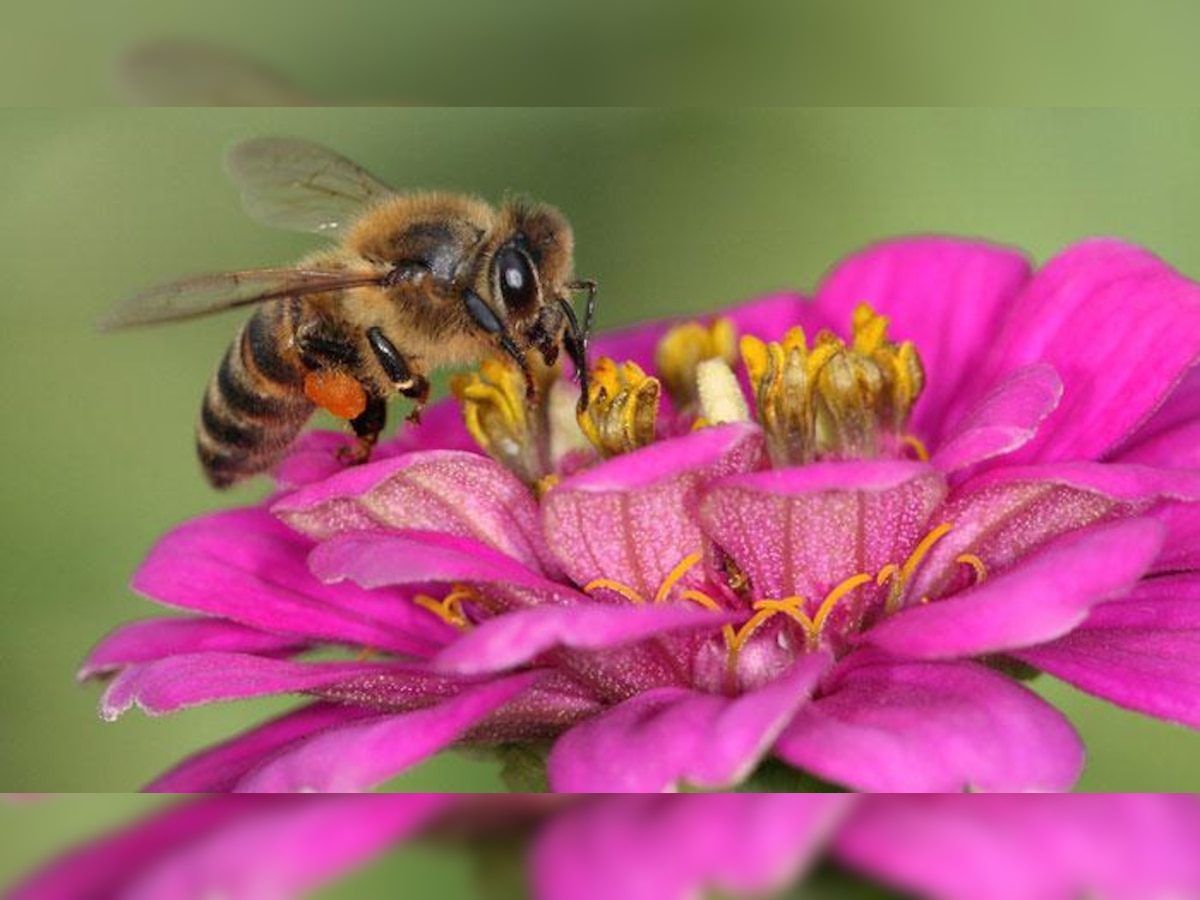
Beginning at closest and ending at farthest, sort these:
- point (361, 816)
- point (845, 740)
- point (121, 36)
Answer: point (361, 816), point (845, 740), point (121, 36)

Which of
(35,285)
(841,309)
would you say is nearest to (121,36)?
(35,285)

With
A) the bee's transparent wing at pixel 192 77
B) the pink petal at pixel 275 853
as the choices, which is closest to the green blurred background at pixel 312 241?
the bee's transparent wing at pixel 192 77

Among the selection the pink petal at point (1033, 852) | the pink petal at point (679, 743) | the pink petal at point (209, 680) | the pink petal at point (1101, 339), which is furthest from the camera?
the pink petal at point (1101, 339)

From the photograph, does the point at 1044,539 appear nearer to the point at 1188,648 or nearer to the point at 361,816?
the point at 1188,648

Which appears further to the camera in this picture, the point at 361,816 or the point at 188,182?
the point at 188,182

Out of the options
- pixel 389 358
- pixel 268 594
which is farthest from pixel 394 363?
pixel 268 594

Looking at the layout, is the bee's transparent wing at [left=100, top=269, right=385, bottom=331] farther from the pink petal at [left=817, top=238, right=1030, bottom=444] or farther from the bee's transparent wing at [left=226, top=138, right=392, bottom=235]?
the pink petal at [left=817, top=238, right=1030, bottom=444]

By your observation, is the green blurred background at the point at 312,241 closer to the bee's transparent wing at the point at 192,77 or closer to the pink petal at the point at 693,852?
the bee's transparent wing at the point at 192,77
